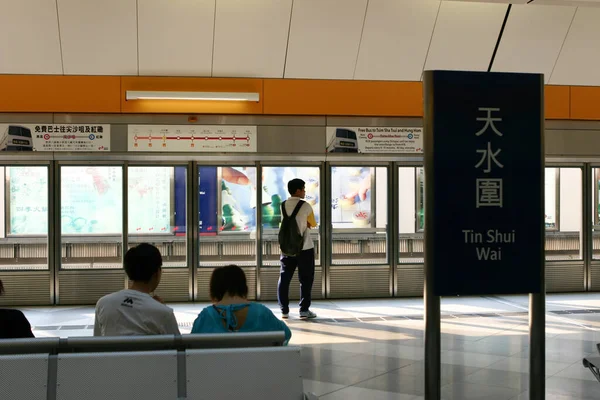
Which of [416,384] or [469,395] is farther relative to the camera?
[416,384]

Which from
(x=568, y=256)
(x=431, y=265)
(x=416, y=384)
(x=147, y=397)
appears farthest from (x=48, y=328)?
(x=568, y=256)

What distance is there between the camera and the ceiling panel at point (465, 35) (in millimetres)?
9258

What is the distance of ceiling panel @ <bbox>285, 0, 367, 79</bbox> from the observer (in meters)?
8.96

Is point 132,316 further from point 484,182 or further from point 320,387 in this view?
point 320,387

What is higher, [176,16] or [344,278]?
[176,16]

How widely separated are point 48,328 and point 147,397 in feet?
16.0

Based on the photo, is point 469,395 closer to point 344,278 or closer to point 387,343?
point 387,343

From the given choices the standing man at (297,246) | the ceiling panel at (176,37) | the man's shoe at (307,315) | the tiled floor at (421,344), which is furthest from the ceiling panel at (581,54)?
the man's shoe at (307,315)

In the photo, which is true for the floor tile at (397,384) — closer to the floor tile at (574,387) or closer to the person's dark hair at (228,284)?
the floor tile at (574,387)

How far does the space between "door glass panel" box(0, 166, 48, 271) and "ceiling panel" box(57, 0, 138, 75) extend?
1503mm

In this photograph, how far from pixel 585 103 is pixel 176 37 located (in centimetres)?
597

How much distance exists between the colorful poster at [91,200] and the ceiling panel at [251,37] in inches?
81.7

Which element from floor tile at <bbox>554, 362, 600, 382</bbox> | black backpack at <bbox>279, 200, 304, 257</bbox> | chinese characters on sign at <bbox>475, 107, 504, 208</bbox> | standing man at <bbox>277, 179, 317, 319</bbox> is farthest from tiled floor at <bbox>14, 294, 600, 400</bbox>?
chinese characters on sign at <bbox>475, 107, 504, 208</bbox>

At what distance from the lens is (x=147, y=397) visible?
124 inches
